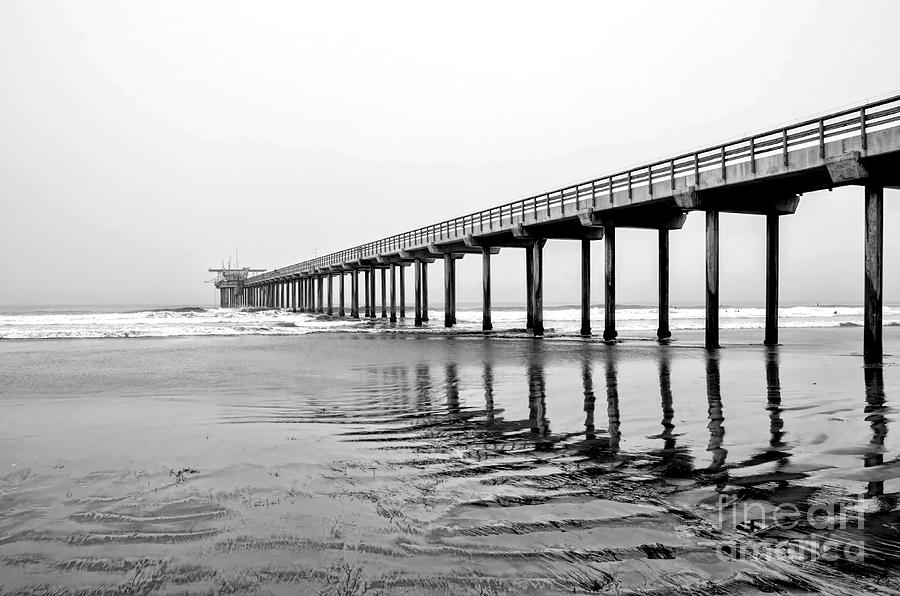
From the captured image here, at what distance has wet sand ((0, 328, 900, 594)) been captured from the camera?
2887 millimetres

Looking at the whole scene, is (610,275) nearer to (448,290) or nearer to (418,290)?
(448,290)

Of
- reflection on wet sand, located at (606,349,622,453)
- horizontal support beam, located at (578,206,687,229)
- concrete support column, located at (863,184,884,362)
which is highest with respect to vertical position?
horizontal support beam, located at (578,206,687,229)

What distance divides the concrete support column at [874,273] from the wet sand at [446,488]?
181 inches

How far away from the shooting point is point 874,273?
1290 centimetres

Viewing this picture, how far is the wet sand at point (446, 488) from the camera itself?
2.89m

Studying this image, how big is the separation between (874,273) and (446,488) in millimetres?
12651

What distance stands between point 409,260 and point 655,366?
30978 mm

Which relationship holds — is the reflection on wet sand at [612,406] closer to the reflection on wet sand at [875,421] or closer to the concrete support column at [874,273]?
the reflection on wet sand at [875,421]

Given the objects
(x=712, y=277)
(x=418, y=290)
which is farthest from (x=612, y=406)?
(x=418, y=290)

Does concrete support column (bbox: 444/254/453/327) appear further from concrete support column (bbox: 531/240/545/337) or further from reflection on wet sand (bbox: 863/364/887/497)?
reflection on wet sand (bbox: 863/364/887/497)

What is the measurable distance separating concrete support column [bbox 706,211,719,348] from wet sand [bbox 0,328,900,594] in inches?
340

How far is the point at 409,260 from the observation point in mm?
42562

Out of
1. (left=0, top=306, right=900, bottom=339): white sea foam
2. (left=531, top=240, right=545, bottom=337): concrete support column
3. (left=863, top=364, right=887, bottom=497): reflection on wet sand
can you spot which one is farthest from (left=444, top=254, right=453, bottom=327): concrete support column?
(left=863, top=364, right=887, bottom=497): reflection on wet sand

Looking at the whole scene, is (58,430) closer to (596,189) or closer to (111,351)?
(111,351)
